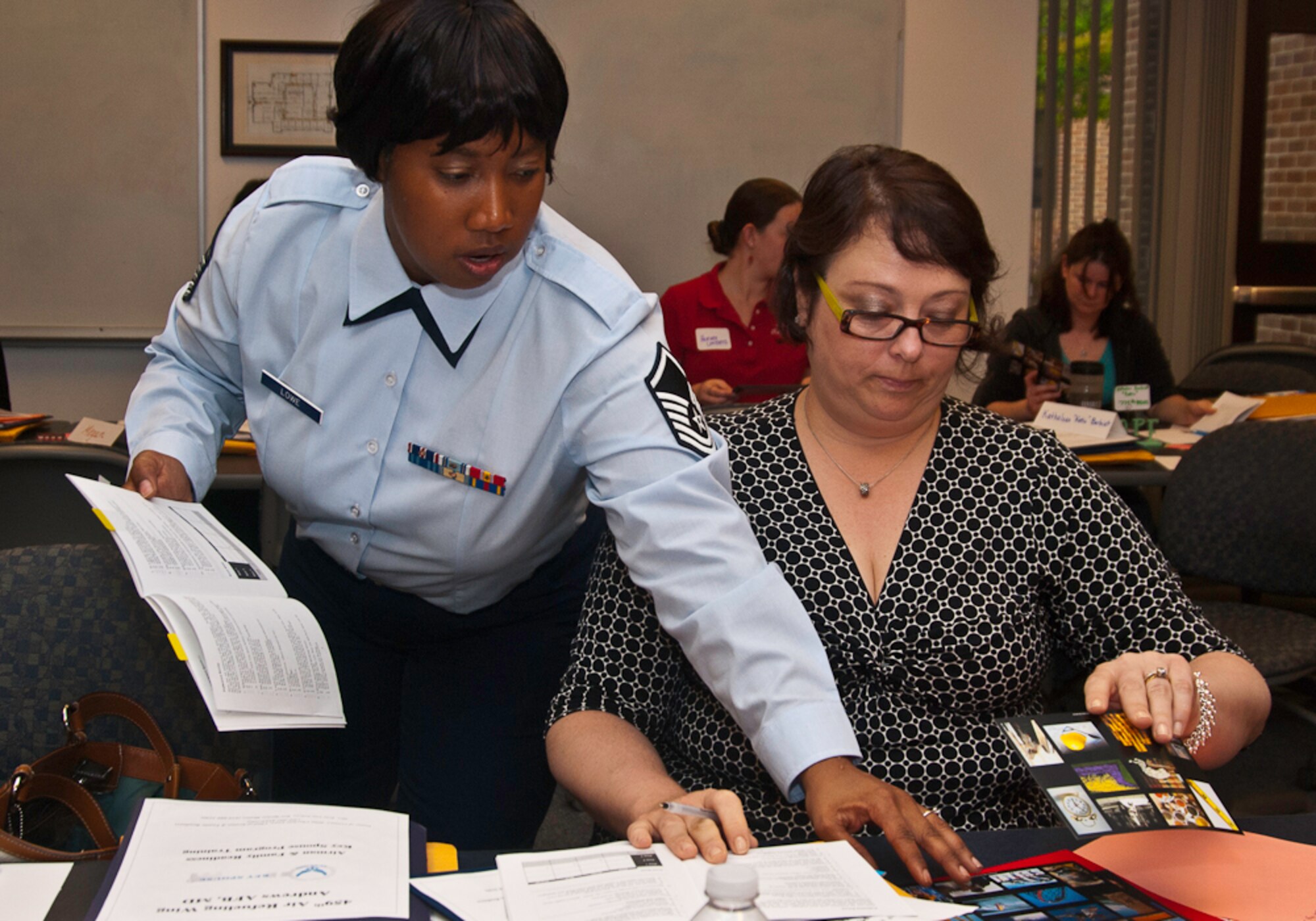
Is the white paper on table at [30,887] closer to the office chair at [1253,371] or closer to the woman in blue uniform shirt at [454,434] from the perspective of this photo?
the woman in blue uniform shirt at [454,434]

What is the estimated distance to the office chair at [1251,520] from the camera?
8.78 ft

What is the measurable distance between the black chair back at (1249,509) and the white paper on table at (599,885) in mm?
2195

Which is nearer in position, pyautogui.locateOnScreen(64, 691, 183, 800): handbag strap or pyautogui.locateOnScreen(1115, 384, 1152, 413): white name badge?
pyautogui.locateOnScreen(64, 691, 183, 800): handbag strap

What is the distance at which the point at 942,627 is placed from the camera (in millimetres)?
1390

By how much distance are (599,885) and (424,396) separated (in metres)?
0.76

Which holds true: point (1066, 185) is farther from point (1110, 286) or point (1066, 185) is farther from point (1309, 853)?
point (1309, 853)

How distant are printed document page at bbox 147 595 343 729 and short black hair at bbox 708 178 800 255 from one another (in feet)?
10.9

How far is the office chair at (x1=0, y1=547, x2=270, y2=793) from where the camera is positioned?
1.32 m

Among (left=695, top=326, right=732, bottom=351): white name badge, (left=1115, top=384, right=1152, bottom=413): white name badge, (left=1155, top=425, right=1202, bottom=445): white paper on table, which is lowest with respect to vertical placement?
(left=1155, top=425, right=1202, bottom=445): white paper on table

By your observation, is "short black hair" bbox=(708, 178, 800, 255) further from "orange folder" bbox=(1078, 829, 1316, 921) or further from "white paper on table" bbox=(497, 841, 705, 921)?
"white paper on table" bbox=(497, 841, 705, 921)

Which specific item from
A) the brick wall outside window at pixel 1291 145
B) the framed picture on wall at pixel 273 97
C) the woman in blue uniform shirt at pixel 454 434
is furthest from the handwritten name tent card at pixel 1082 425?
the brick wall outside window at pixel 1291 145

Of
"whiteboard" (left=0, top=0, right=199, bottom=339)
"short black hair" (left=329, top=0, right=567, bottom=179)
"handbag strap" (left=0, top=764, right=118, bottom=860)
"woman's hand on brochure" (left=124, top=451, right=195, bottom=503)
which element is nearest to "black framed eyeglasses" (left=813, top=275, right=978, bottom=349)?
"short black hair" (left=329, top=0, right=567, bottom=179)

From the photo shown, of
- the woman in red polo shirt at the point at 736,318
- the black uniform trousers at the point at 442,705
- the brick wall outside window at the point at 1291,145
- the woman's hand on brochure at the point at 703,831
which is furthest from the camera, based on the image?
the brick wall outside window at the point at 1291,145

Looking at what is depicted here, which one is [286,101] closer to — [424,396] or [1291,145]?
[424,396]
